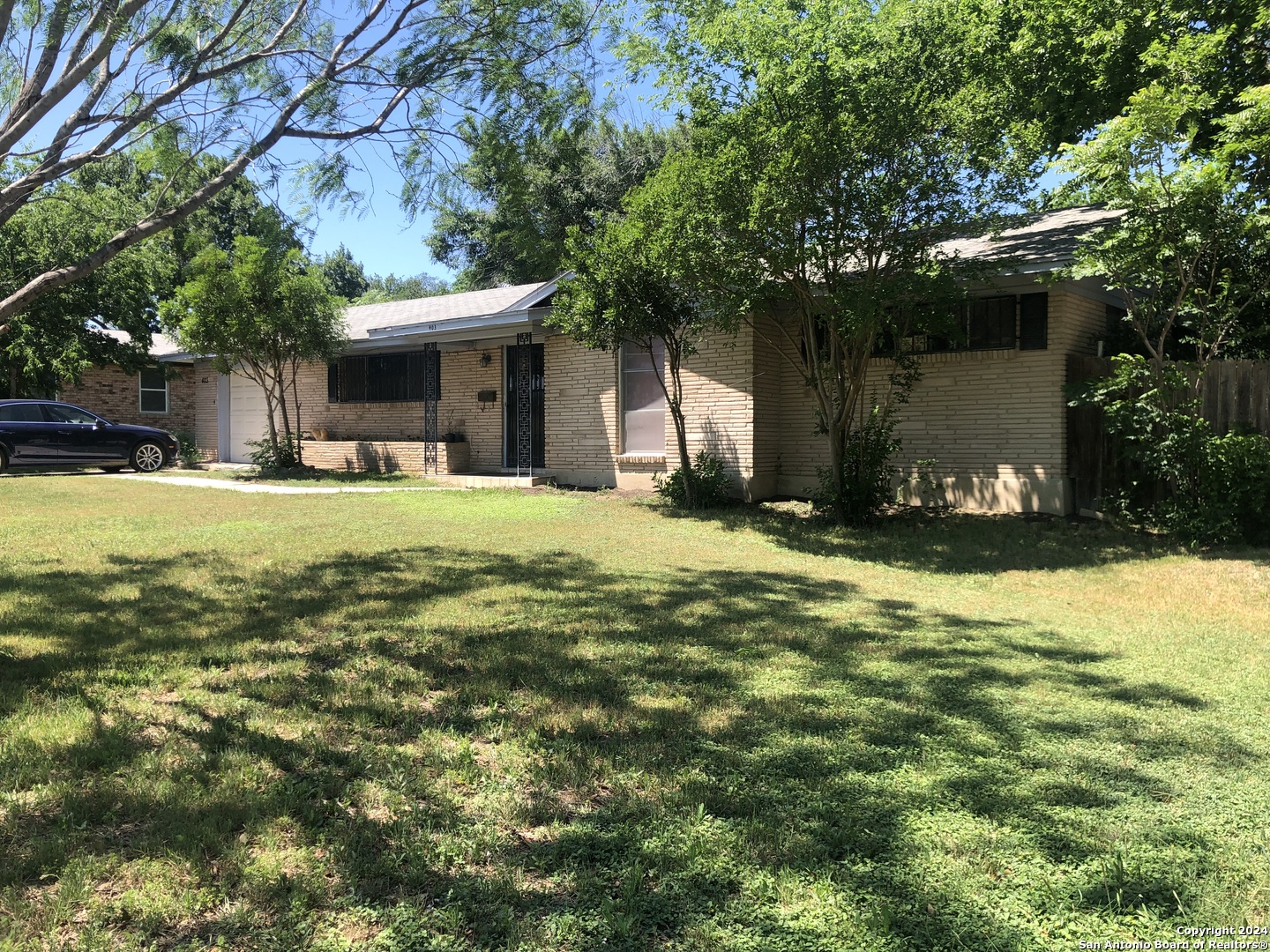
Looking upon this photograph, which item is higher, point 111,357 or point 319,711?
point 111,357

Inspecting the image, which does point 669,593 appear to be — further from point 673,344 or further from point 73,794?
point 673,344

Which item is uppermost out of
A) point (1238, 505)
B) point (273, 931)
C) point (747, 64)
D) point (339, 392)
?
point (747, 64)

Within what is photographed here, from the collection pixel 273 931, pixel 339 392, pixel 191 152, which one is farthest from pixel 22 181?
pixel 339 392

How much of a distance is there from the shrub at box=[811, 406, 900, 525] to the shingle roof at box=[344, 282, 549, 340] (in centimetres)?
819

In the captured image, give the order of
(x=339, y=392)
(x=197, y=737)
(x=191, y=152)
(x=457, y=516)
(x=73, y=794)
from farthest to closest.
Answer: (x=339, y=392)
(x=457, y=516)
(x=191, y=152)
(x=197, y=737)
(x=73, y=794)

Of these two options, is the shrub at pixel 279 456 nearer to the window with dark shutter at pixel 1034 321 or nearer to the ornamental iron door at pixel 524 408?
the ornamental iron door at pixel 524 408

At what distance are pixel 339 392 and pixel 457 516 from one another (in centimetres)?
964


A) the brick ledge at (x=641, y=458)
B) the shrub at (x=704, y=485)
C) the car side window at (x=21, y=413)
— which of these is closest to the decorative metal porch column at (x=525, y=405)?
the brick ledge at (x=641, y=458)

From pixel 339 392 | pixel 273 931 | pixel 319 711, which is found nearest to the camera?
pixel 273 931

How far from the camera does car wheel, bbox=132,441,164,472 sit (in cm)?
1767

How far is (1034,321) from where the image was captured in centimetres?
1065

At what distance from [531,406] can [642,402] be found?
2.82 meters

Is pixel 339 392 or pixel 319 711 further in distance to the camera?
pixel 339 392

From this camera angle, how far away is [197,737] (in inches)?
138
